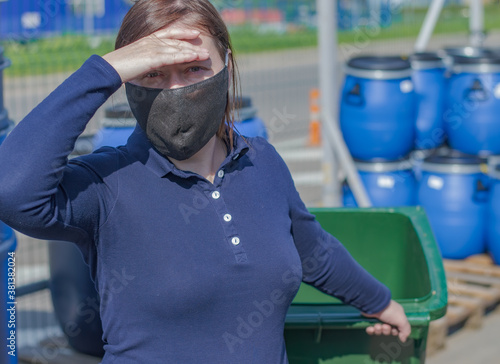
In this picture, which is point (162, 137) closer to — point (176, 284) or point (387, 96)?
point (176, 284)

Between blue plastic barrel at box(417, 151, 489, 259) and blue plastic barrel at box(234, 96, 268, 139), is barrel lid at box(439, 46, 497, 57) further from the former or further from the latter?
blue plastic barrel at box(234, 96, 268, 139)

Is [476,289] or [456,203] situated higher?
[456,203]

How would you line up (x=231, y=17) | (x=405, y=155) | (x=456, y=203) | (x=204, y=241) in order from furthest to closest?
(x=231, y=17)
(x=405, y=155)
(x=456, y=203)
(x=204, y=241)

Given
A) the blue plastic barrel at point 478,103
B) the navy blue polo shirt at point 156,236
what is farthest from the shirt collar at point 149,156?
the blue plastic barrel at point 478,103

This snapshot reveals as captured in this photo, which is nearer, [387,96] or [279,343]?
[279,343]

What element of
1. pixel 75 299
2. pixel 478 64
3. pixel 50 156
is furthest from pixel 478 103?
pixel 50 156

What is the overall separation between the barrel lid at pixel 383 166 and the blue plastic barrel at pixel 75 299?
2.64m

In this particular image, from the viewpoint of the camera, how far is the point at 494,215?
4.78m

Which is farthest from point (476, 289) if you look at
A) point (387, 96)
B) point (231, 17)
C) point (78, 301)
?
point (231, 17)

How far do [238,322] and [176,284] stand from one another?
0.60 ft

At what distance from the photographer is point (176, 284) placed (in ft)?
5.17

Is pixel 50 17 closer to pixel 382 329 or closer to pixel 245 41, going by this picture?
pixel 245 41

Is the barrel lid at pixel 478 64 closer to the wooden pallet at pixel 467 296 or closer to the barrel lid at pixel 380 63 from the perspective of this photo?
the barrel lid at pixel 380 63

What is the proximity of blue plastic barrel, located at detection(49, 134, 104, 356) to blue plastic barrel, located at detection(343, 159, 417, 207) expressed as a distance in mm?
2443
